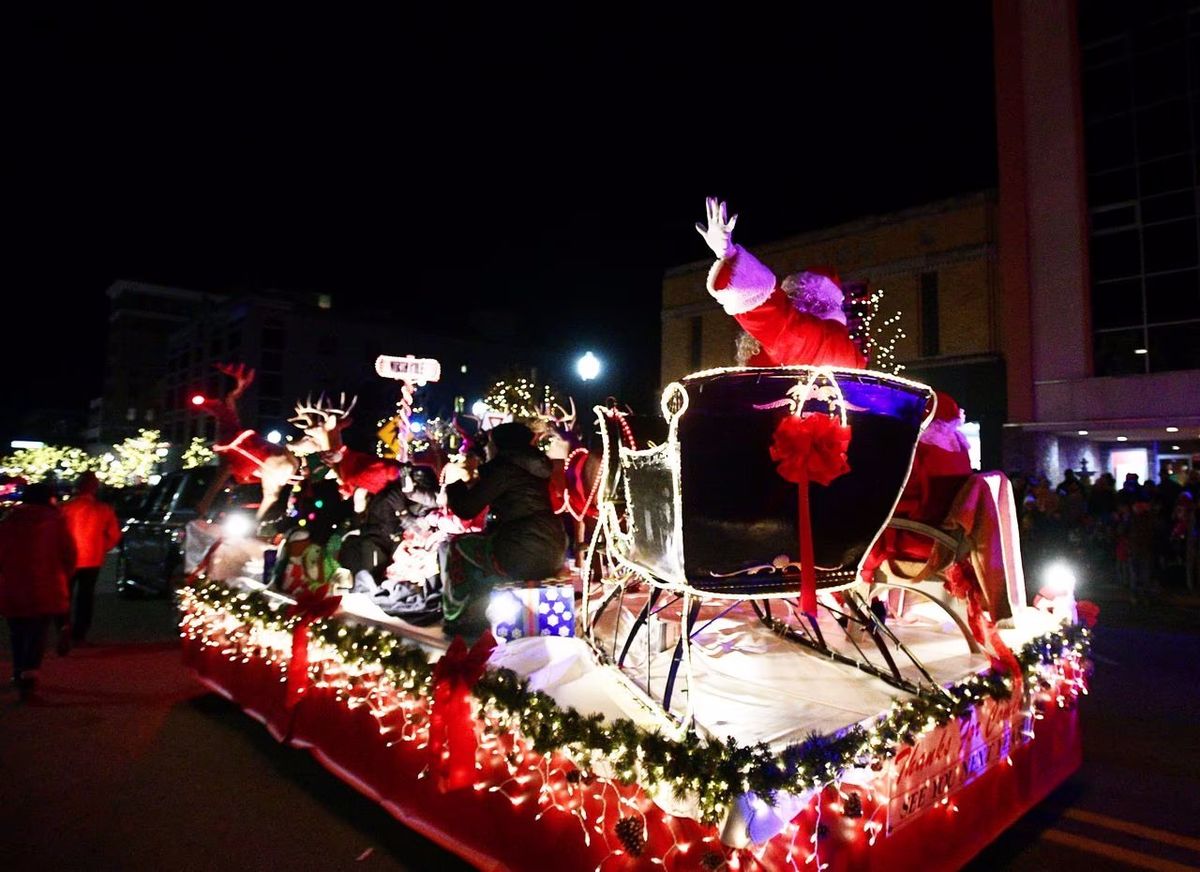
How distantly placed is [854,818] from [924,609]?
288 centimetres

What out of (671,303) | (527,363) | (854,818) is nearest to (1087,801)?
(854,818)

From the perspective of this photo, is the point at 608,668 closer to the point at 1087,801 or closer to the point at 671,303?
the point at 1087,801

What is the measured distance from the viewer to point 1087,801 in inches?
164

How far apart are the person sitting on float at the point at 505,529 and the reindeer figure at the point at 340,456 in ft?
5.08

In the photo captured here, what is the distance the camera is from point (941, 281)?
19.3 meters

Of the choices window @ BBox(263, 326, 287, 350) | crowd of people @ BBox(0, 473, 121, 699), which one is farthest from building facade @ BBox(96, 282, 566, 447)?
crowd of people @ BBox(0, 473, 121, 699)

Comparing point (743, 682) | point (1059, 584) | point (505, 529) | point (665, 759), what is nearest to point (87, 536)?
point (505, 529)

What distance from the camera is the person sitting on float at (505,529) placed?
432 centimetres

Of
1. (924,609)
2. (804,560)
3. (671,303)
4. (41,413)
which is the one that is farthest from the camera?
(41,413)

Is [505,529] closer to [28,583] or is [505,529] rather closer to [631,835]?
[631,835]

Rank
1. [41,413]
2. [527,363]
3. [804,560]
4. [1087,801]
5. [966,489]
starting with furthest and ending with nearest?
[41,413] < [527,363] < [1087,801] < [966,489] < [804,560]

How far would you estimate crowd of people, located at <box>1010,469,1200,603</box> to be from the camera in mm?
10852

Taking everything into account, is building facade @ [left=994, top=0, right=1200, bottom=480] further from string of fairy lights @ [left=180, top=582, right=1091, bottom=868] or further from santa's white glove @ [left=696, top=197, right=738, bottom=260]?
santa's white glove @ [left=696, top=197, right=738, bottom=260]

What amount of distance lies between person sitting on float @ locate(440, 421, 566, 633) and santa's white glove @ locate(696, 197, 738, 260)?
188cm
